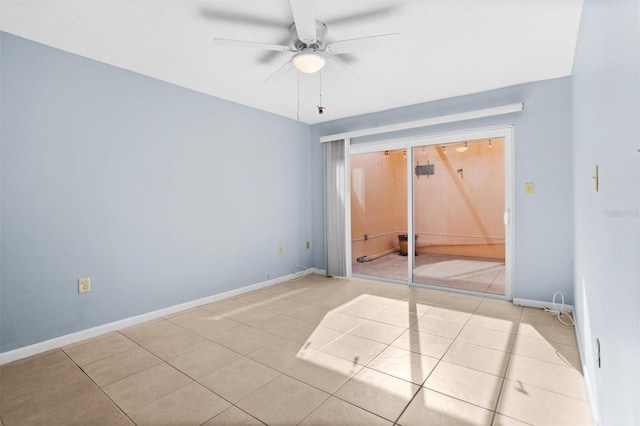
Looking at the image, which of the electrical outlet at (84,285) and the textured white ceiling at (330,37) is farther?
the electrical outlet at (84,285)

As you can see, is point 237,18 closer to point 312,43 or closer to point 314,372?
point 312,43

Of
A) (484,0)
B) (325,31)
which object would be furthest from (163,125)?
(484,0)

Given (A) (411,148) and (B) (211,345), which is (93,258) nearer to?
(B) (211,345)

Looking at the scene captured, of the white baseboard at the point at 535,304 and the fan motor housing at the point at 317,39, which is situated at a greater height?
the fan motor housing at the point at 317,39

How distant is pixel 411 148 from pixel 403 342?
107 inches

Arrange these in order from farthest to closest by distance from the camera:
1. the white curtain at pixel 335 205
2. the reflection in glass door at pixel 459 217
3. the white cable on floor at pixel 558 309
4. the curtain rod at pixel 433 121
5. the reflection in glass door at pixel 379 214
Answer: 1. the white curtain at pixel 335 205
2. the reflection in glass door at pixel 379 214
3. the reflection in glass door at pixel 459 217
4. the curtain rod at pixel 433 121
5. the white cable on floor at pixel 558 309

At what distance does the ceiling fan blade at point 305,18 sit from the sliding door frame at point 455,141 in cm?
250

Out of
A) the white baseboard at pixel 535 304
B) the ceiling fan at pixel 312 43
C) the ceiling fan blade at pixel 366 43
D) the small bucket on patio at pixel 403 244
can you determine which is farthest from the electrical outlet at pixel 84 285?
the white baseboard at pixel 535 304

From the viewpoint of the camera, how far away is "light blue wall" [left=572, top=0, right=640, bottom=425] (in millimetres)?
887

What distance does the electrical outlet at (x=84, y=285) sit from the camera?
8.93 feet

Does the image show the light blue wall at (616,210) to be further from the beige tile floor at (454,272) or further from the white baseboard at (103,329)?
the white baseboard at (103,329)

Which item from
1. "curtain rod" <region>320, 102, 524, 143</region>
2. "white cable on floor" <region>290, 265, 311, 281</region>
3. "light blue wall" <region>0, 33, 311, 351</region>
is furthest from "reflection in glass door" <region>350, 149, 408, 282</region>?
"light blue wall" <region>0, 33, 311, 351</region>

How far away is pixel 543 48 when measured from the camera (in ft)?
8.73

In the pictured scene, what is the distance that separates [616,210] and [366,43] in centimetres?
179
